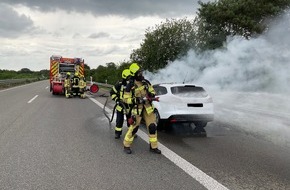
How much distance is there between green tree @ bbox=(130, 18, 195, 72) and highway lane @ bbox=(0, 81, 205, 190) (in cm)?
787

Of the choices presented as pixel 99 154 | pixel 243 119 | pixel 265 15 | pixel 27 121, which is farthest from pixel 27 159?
pixel 265 15

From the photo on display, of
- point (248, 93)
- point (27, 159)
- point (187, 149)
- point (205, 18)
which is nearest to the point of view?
point (27, 159)

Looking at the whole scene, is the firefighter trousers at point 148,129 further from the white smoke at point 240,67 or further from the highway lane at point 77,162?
the white smoke at point 240,67

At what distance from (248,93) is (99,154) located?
11953 mm

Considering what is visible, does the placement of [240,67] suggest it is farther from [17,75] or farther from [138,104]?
[17,75]

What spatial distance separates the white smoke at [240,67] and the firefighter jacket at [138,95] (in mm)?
6447

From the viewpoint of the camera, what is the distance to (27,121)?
10500 mm

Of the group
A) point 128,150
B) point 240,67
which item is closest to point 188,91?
point 128,150

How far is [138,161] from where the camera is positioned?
6043 mm

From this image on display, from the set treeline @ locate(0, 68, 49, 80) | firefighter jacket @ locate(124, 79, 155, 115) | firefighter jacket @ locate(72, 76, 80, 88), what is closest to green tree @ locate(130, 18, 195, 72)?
firefighter jacket @ locate(72, 76, 80, 88)

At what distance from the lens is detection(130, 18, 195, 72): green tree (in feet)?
54.5

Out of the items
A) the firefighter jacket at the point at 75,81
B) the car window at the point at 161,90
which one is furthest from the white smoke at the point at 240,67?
the firefighter jacket at the point at 75,81

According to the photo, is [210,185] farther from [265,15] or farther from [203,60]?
[265,15]

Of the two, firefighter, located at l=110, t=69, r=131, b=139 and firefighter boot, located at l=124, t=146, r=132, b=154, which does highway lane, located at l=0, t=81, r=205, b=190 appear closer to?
firefighter boot, located at l=124, t=146, r=132, b=154
